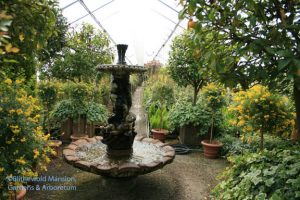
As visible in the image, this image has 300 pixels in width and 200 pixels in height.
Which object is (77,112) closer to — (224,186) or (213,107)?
(213,107)

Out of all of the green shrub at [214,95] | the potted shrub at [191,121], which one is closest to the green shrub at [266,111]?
the green shrub at [214,95]

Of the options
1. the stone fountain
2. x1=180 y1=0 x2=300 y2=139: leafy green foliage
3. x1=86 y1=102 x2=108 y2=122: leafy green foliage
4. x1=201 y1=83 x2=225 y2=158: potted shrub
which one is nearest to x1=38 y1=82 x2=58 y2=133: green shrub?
x1=86 y1=102 x2=108 y2=122: leafy green foliage

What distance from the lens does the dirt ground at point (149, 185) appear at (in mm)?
3080

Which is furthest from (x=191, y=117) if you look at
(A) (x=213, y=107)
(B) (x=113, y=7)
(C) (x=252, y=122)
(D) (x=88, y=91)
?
(B) (x=113, y=7)

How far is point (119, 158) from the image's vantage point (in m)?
3.39

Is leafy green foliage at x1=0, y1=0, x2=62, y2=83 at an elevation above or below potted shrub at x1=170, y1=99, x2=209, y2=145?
above

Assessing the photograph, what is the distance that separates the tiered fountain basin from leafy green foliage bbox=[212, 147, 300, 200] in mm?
929

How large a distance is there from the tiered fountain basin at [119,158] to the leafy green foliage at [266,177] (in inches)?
36.6

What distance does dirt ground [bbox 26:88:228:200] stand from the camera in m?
3.08

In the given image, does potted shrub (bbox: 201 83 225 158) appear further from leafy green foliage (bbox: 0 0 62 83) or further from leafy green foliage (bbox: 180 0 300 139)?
leafy green foliage (bbox: 0 0 62 83)

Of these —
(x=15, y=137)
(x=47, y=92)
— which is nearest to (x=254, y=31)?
(x=15, y=137)

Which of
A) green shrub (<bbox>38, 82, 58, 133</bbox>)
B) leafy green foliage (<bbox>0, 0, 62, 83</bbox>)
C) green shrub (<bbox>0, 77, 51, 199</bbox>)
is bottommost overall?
green shrub (<bbox>0, 77, 51, 199</bbox>)

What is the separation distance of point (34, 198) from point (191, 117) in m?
3.51

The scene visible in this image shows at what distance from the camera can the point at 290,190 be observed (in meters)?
1.78
